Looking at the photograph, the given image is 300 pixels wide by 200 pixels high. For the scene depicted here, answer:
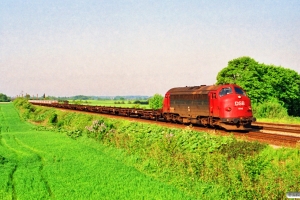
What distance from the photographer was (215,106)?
77.4ft

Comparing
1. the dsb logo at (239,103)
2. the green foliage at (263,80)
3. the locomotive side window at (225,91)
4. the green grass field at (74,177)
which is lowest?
the green grass field at (74,177)

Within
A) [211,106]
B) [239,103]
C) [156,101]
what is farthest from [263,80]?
[239,103]

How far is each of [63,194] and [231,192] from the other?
7.68 meters

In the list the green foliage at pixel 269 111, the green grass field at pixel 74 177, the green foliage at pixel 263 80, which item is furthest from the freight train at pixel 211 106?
the green foliage at pixel 263 80

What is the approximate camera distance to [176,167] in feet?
55.8

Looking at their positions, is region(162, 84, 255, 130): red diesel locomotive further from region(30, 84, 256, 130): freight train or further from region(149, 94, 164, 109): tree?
region(149, 94, 164, 109): tree

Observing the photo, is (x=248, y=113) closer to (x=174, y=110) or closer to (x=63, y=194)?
(x=174, y=110)

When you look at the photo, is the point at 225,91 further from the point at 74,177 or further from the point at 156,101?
the point at 156,101

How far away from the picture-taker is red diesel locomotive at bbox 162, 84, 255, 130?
22.4 m

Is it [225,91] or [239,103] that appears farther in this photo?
[225,91]

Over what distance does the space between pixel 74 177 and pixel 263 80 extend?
54237 mm

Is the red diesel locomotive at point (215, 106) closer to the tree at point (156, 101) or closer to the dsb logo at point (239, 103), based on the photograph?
the dsb logo at point (239, 103)

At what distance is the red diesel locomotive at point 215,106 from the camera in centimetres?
2244

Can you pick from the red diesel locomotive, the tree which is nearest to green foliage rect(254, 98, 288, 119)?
the red diesel locomotive
